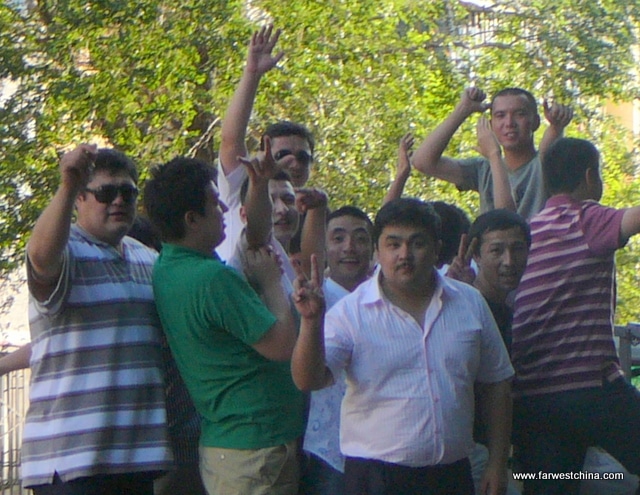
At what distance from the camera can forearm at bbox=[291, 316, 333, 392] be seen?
3.44 m

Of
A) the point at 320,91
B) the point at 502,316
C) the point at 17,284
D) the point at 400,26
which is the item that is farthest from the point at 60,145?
the point at 502,316

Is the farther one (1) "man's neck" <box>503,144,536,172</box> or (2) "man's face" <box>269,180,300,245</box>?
(1) "man's neck" <box>503,144,536,172</box>

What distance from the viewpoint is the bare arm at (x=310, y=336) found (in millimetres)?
3377

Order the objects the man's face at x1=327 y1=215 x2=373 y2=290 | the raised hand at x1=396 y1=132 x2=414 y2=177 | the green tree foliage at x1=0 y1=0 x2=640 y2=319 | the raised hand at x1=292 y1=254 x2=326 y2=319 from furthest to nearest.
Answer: the green tree foliage at x1=0 y1=0 x2=640 y2=319 < the raised hand at x1=396 y1=132 x2=414 y2=177 < the man's face at x1=327 y1=215 x2=373 y2=290 < the raised hand at x1=292 y1=254 x2=326 y2=319

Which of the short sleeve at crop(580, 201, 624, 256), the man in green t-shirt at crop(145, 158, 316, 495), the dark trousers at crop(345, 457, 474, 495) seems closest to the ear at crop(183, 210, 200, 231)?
the man in green t-shirt at crop(145, 158, 316, 495)

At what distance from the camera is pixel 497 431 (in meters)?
4.01

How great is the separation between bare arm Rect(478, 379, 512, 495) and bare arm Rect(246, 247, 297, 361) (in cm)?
75

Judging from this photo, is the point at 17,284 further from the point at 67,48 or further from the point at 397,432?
the point at 397,432

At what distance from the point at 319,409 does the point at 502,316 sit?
855mm

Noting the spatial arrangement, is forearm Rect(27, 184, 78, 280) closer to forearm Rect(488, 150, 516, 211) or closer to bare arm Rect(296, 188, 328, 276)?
bare arm Rect(296, 188, 328, 276)

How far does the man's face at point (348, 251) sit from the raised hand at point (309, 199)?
291 millimetres

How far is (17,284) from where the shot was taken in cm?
1386

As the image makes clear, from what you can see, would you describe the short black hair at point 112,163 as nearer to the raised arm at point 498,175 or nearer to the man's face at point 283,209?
the man's face at point 283,209

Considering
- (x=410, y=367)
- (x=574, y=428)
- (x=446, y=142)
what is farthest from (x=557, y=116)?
(x=410, y=367)
